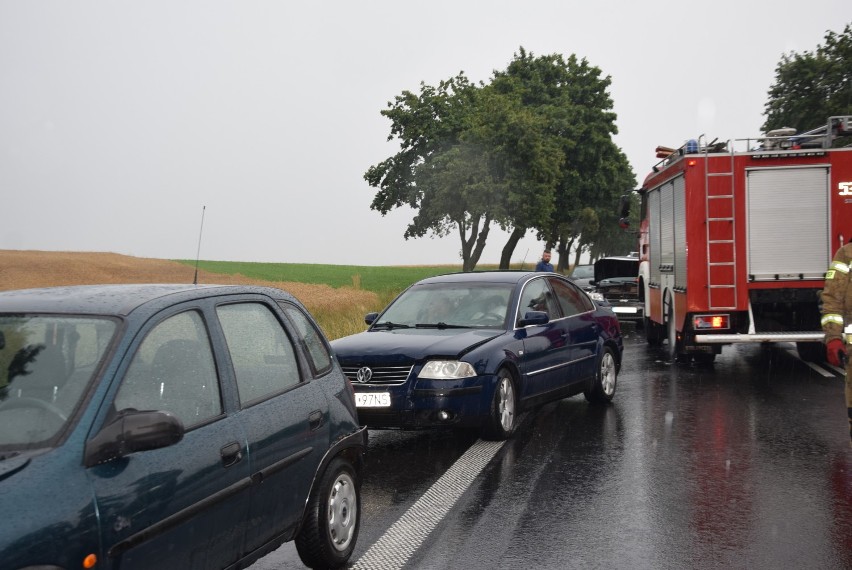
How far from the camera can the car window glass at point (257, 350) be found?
4418 millimetres

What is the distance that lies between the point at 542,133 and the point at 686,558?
49771mm

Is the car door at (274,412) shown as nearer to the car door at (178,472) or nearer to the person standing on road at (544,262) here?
the car door at (178,472)

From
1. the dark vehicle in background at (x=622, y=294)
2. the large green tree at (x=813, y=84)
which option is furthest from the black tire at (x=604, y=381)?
the large green tree at (x=813, y=84)

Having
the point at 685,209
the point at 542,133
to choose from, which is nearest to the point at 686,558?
the point at 685,209

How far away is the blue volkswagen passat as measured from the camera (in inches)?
327

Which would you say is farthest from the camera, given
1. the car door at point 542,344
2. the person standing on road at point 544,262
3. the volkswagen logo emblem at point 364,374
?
the person standing on road at point 544,262

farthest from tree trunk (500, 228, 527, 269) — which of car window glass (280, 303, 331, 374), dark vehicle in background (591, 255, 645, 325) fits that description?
car window glass (280, 303, 331, 374)

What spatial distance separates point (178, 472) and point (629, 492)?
3.98 meters

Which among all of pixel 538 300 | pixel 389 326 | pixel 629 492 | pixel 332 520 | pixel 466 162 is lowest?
pixel 629 492

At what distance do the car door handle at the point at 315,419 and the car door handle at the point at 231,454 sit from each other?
0.71 meters

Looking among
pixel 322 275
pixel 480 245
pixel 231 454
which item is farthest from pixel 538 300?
pixel 322 275

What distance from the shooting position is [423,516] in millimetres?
6145

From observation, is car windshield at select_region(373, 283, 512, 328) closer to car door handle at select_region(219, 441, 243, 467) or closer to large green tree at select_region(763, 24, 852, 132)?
car door handle at select_region(219, 441, 243, 467)

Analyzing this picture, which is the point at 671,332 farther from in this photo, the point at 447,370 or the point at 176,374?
the point at 176,374
